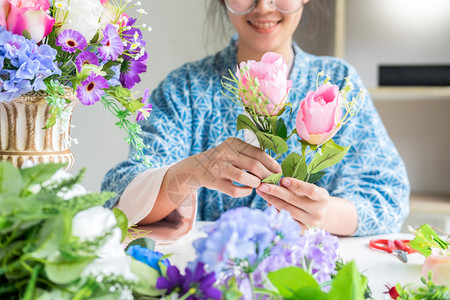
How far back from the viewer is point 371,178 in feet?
3.62

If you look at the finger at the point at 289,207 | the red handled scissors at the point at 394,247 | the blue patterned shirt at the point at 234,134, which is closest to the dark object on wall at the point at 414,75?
the blue patterned shirt at the point at 234,134

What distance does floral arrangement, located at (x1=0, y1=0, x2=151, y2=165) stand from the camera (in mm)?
533

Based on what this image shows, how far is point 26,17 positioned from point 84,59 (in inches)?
2.9

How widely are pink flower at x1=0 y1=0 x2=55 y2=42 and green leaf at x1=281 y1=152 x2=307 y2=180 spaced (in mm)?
315

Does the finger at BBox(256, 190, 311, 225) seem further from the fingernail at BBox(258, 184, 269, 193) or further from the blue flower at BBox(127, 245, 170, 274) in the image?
the blue flower at BBox(127, 245, 170, 274)

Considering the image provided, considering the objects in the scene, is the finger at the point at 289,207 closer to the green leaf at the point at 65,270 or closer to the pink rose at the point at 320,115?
the pink rose at the point at 320,115

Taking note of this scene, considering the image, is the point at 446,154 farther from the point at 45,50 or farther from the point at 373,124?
the point at 45,50

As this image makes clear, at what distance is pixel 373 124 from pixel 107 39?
0.78 m

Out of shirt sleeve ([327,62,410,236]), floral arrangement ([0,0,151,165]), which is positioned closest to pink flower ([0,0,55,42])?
floral arrangement ([0,0,151,165])

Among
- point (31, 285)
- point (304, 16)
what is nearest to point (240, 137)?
point (31, 285)

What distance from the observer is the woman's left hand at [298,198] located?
2.11 ft

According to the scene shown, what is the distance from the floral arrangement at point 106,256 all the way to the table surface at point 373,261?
0.25m

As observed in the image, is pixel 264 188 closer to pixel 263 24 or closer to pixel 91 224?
pixel 91 224

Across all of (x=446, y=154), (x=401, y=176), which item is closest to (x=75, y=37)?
(x=401, y=176)
